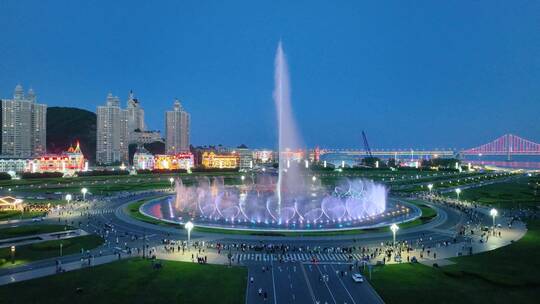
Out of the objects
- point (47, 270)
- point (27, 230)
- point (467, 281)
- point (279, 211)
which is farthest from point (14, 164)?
point (467, 281)

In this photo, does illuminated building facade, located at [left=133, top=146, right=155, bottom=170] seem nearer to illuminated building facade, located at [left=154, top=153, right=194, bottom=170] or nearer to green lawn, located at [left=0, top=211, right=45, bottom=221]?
illuminated building facade, located at [left=154, top=153, right=194, bottom=170]

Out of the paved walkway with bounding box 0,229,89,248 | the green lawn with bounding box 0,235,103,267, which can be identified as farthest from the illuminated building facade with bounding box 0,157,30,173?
the green lawn with bounding box 0,235,103,267

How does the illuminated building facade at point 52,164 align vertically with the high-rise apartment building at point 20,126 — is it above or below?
below

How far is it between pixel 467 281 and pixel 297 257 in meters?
13.5

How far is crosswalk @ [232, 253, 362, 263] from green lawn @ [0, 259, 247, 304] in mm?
3405

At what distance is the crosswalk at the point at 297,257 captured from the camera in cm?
3444

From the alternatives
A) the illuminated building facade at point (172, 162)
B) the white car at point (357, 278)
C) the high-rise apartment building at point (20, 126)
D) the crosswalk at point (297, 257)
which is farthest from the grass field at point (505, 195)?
the high-rise apartment building at point (20, 126)

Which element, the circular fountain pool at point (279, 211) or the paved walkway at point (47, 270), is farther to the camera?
the circular fountain pool at point (279, 211)

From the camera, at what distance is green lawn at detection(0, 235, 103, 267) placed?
3353 centimetres

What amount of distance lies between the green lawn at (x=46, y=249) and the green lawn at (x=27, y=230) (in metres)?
6.38

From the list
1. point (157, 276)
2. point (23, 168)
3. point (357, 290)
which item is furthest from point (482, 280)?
point (23, 168)

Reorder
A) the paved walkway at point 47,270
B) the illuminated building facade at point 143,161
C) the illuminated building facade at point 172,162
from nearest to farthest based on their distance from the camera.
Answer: the paved walkway at point 47,270
the illuminated building facade at point 143,161
the illuminated building facade at point 172,162

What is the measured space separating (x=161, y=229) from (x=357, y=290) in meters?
27.0

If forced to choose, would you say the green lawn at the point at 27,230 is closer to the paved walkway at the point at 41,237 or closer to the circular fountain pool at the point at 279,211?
the paved walkway at the point at 41,237
